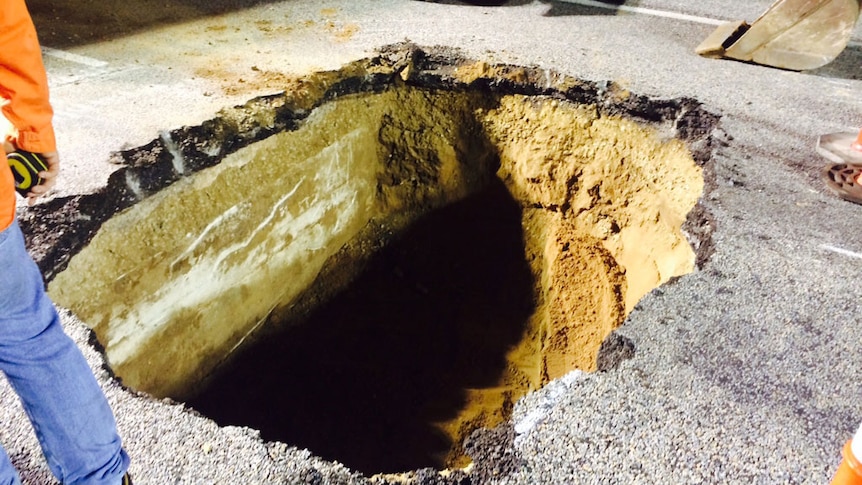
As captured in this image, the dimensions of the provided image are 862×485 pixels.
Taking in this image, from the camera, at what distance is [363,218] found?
469 cm

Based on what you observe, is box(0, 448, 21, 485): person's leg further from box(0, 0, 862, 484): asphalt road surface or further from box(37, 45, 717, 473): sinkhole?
box(37, 45, 717, 473): sinkhole

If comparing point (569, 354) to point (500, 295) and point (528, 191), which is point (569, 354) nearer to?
point (500, 295)

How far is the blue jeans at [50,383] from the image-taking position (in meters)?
1.40

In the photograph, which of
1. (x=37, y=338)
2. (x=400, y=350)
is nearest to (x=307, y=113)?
(x=400, y=350)

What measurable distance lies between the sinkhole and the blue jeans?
120 centimetres

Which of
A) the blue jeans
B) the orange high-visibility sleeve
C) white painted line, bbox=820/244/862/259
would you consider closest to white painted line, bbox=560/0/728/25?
white painted line, bbox=820/244/862/259

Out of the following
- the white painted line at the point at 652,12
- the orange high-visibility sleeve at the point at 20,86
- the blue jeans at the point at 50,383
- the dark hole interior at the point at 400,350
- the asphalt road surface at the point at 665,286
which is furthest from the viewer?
the white painted line at the point at 652,12

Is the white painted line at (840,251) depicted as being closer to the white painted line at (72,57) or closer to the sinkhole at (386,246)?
the sinkhole at (386,246)

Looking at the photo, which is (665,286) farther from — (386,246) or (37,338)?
(386,246)

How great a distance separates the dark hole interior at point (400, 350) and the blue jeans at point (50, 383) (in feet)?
7.20

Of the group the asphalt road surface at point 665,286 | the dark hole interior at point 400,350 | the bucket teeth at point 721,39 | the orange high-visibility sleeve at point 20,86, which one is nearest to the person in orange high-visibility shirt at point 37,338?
the orange high-visibility sleeve at point 20,86

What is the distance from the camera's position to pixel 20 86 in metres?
1.38

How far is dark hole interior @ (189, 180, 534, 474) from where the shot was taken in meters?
3.89

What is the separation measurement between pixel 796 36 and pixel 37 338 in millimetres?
4995
